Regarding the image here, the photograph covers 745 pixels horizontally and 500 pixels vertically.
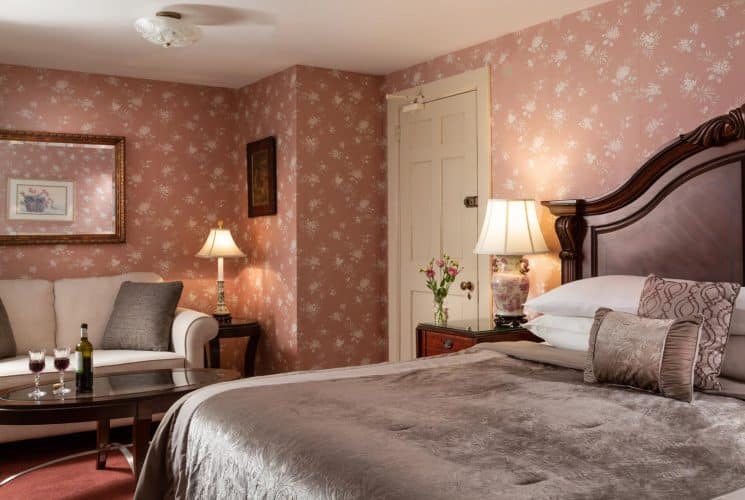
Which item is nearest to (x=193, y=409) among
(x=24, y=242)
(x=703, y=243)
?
(x=703, y=243)

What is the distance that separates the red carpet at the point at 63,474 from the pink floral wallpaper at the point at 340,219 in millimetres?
1474

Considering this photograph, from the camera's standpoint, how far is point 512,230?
387cm

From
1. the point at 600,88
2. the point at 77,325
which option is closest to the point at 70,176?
the point at 77,325

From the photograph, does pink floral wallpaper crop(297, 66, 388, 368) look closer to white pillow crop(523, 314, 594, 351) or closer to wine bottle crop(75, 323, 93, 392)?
wine bottle crop(75, 323, 93, 392)

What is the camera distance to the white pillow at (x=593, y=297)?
2.98 m

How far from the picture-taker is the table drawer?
149 inches

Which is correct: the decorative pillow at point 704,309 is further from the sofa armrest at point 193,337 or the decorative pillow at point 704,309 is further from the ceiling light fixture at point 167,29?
the sofa armrest at point 193,337

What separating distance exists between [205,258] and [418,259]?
5.46 feet

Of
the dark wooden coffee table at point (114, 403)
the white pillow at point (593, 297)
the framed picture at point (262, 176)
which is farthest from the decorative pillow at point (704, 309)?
the framed picture at point (262, 176)

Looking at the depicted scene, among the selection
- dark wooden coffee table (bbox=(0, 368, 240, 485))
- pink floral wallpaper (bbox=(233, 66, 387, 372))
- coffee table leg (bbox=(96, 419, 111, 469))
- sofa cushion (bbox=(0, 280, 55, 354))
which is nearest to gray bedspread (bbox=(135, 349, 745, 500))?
dark wooden coffee table (bbox=(0, 368, 240, 485))

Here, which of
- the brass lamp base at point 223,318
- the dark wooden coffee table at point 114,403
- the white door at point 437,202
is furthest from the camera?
the brass lamp base at point 223,318

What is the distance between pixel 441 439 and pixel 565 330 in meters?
1.41

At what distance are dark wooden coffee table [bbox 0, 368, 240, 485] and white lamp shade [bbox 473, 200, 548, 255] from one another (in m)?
1.48

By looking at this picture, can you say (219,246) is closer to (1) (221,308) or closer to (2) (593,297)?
(1) (221,308)
